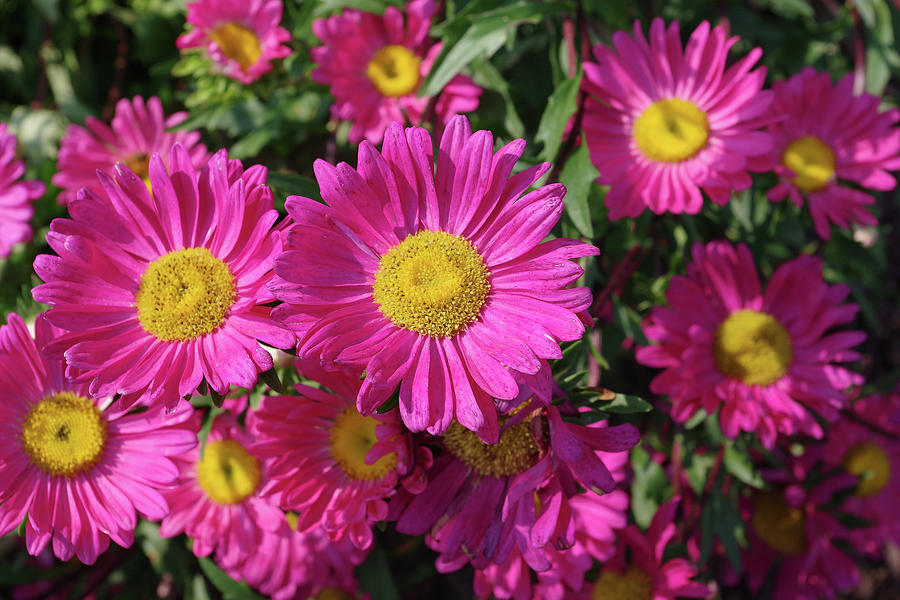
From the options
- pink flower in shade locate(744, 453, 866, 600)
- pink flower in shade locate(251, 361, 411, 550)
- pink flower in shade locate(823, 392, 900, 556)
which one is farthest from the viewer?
pink flower in shade locate(823, 392, 900, 556)

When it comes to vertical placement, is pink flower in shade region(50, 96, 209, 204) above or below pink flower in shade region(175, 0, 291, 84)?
below

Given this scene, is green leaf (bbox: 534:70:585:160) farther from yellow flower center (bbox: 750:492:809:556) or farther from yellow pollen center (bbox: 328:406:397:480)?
yellow flower center (bbox: 750:492:809:556)

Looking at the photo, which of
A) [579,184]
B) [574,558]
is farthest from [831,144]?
[574,558]

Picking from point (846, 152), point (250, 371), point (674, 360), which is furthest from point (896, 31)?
point (250, 371)

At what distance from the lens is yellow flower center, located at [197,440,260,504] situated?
5.90 ft

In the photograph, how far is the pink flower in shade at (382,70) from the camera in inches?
79.0

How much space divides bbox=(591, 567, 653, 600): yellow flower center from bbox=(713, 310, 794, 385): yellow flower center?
24.8 inches

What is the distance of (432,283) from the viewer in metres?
1.26

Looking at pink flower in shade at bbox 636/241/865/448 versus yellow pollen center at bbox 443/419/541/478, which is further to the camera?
pink flower in shade at bbox 636/241/865/448

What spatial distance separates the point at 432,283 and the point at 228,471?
92cm

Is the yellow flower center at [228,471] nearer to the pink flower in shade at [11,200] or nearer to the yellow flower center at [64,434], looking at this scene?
the yellow flower center at [64,434]

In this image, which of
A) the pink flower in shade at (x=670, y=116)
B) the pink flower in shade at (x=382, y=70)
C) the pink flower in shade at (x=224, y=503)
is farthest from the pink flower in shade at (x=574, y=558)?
the pink flower in shade at (x=382, y=70)

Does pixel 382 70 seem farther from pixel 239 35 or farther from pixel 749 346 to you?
pixel 749 346

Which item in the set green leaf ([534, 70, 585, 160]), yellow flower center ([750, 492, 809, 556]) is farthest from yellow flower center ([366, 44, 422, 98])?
yellow flower center ([750, 492, 809, 556])
